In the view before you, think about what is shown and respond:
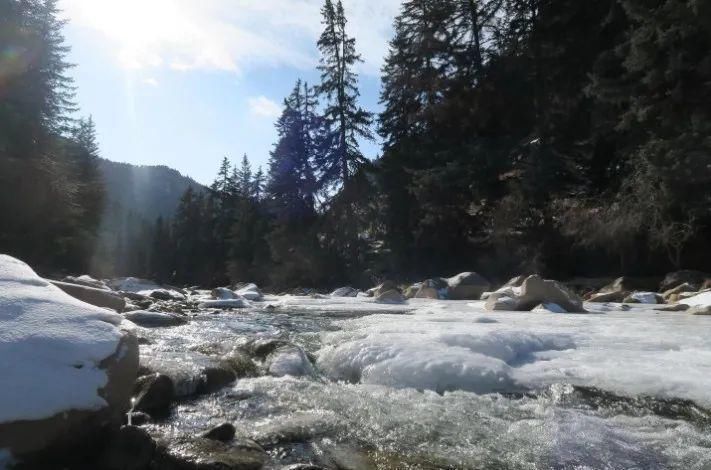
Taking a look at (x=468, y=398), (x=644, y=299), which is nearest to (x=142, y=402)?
(x=468, y=398)

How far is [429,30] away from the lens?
2675 cm

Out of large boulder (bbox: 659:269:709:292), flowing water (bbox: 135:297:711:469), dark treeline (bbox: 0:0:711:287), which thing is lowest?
flowing water (bbox: 135:297:711:469)

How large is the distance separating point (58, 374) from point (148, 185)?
622 ft

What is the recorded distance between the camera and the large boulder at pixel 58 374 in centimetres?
308

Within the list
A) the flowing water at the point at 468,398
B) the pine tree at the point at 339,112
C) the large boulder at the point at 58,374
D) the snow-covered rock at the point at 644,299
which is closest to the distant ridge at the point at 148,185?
the pine tree at the point at 339,112

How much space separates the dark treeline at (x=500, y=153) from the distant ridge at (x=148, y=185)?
127719 mm

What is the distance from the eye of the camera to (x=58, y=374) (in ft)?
11.2

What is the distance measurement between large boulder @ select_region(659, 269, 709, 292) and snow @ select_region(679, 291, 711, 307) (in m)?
3.14

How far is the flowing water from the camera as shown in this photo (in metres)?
3.53

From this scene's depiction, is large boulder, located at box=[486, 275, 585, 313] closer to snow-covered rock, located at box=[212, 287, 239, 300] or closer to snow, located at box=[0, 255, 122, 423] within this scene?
snow-covered rock, located at box=[212, 287, 239, 300]

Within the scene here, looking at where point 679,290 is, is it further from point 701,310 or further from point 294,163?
point 294,163

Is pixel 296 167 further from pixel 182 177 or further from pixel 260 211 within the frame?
pixel 182 177

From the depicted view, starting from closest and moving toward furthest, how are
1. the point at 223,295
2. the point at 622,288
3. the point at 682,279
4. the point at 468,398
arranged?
the point at 468,398, the point at 682,279, the point at 622,288, the point at 223,295

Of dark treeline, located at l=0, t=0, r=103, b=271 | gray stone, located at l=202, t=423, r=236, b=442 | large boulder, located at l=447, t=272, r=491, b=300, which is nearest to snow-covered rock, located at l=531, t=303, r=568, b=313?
large boulder, located at l=447, t=272, r=491, b=300
